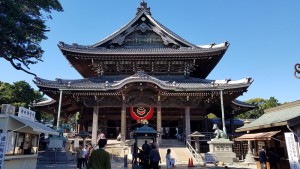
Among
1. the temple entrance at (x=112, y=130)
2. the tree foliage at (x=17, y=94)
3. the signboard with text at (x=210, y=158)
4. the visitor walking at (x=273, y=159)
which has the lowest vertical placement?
the signboard with text at (x=210, y=158)

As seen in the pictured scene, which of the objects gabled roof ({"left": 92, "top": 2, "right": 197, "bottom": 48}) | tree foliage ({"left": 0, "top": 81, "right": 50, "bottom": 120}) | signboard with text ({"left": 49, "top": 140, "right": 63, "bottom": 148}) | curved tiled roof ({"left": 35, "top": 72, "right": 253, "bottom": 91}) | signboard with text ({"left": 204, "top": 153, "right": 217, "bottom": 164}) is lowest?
signboard with text ({"left": 204, "top": 153, "right": 217, "bottom": 164})

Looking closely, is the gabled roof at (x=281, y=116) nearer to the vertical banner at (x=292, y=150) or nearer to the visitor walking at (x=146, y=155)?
the vertical banner at (x=292, y=150)

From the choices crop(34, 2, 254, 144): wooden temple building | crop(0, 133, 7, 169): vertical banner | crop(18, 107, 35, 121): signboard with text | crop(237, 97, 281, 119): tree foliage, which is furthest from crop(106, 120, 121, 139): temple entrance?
crop(237, 97, 281, 119): tree foliage

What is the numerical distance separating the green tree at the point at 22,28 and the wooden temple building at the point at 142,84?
484cm

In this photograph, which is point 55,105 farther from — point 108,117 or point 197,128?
point 197,128

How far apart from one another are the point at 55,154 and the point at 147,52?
520 inches

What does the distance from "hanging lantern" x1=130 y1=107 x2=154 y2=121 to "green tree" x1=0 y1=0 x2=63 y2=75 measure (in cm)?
1017

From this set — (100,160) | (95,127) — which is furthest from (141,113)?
(100,160)

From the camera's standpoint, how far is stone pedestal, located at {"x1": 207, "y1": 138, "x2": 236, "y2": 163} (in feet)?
61.2

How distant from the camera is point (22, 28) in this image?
53.5 ft

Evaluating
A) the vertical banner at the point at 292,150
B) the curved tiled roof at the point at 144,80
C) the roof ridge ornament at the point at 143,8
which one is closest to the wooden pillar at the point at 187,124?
the curved tiled roof at the point at 144,80

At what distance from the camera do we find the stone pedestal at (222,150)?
1864 centimetres

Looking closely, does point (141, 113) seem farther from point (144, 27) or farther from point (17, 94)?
point (17, 94)

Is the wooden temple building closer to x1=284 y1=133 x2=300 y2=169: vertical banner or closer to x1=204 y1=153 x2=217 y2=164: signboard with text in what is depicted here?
x1=204 y1=153 x2=217 y2=164: signboard with text
